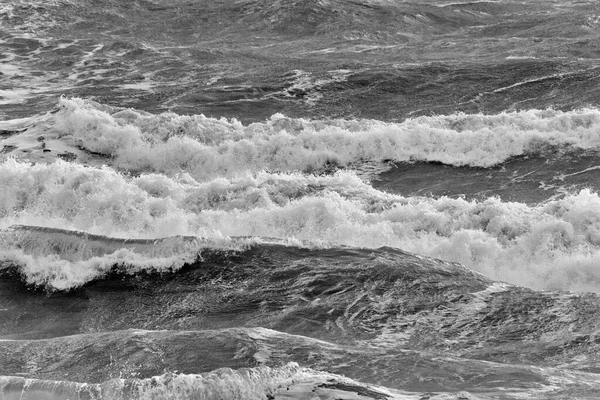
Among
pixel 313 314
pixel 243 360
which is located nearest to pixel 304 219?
pixel 313 314

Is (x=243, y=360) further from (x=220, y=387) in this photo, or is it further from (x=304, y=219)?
(x=304, y=219)

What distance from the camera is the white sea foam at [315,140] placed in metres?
16.9

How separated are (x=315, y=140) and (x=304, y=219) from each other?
16.7ft

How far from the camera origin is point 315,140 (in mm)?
17391

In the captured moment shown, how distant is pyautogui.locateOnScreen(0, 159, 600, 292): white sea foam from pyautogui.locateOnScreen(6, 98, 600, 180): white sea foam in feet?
7.61

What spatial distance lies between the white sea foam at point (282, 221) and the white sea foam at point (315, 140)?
2.32 meters

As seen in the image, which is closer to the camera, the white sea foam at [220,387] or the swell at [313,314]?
the white sea foam at [220,387]

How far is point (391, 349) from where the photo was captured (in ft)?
26.3

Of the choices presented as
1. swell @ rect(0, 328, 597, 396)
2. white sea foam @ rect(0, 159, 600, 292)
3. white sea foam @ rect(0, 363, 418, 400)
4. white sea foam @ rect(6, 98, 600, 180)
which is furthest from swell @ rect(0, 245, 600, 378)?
white sea foam @ rect(6, 98, 600, 180)

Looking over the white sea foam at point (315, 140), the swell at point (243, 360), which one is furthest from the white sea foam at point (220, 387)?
the white sea foam at point (315, 140)

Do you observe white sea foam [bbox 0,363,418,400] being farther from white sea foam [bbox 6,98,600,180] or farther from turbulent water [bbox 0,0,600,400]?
white sea foam [bbox 6,98,600,180]

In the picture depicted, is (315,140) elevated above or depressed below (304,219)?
below

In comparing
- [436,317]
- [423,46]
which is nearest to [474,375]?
[436,317]

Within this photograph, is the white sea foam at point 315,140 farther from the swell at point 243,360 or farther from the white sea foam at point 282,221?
the swell at point 243,360
